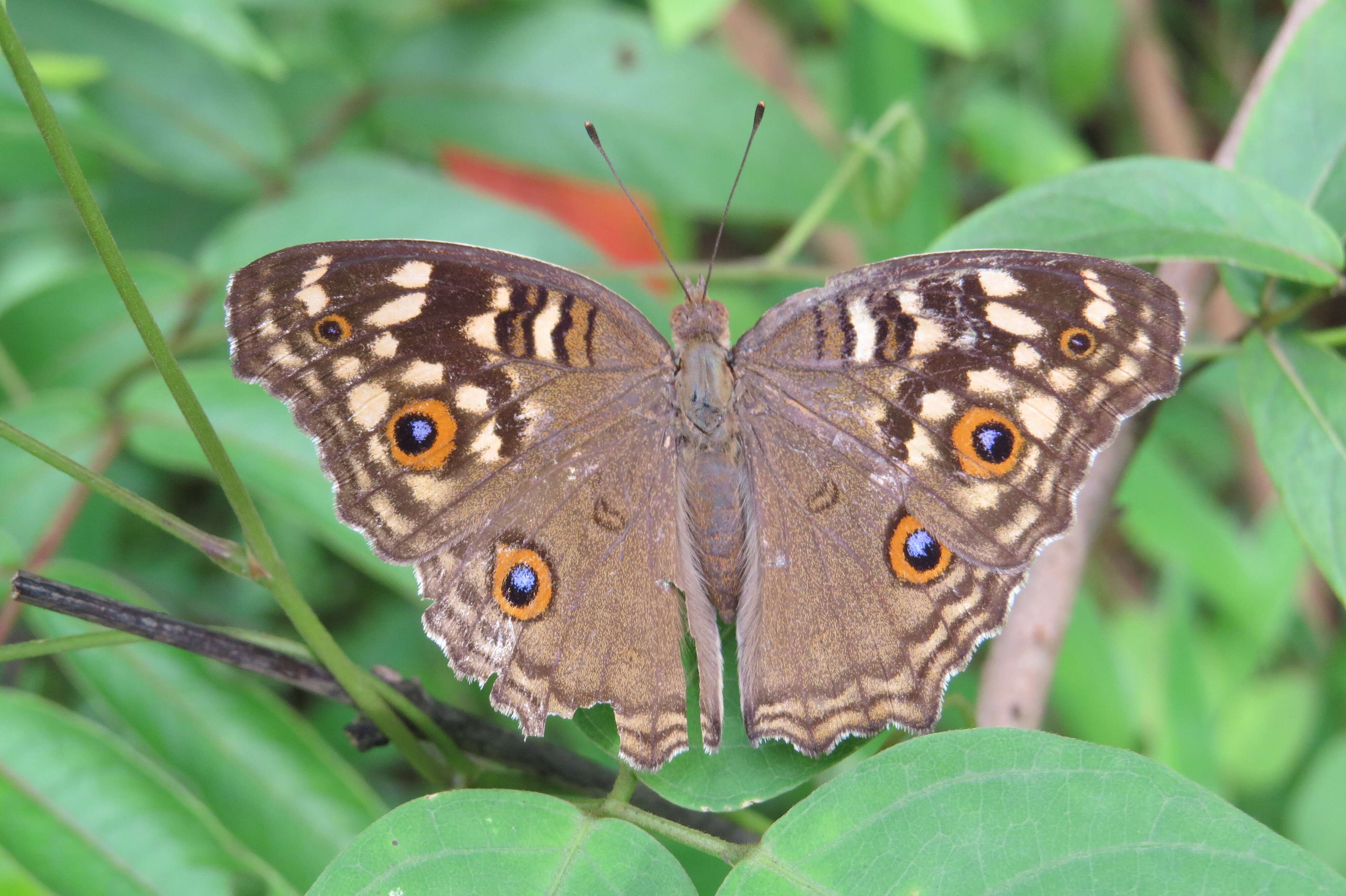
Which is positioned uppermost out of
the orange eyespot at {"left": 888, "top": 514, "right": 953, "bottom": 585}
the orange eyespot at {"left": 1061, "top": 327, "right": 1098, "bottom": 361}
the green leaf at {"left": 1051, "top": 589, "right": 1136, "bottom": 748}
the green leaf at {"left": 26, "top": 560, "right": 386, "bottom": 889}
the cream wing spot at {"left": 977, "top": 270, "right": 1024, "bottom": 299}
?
the cream wing spot at {"left": 977, "top": 270, "right": 1024, "bottom": 299}

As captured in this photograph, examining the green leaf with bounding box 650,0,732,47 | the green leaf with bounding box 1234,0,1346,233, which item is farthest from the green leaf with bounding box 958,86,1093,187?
the green leaf with bounding box 1234,0,1346,233

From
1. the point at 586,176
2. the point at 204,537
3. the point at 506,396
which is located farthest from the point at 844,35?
the point at 204,537

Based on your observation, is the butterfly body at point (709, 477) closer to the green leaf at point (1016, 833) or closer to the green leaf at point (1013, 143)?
the green leaf at point (1016, 833)

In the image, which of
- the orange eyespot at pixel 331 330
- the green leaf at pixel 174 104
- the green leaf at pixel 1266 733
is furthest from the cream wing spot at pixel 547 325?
the green leaf at pixel 1266 733

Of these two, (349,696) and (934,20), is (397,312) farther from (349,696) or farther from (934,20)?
(934,20)

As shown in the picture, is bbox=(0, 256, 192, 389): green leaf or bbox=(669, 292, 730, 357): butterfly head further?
bbox=(0, 256, 192, 389): green leaf

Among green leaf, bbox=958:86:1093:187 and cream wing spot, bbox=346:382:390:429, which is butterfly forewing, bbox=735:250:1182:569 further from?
green leaf, bbox=958:86:1093:187

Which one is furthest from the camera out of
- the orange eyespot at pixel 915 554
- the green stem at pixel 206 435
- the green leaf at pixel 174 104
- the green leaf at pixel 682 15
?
the green leaf at pixel 174 104
